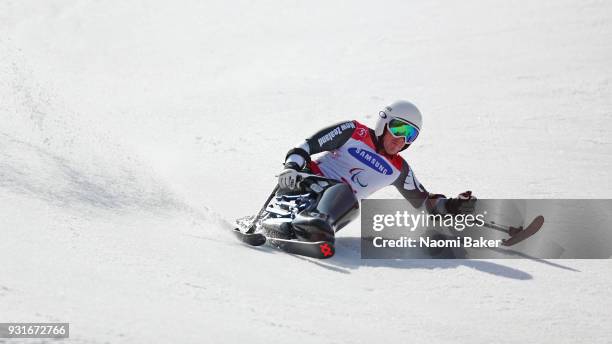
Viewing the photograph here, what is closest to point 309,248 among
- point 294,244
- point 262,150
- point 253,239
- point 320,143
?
point 294,244

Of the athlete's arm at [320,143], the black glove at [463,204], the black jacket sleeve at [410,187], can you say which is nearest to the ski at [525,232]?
the black glove at [463,204]

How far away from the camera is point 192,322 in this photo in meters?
3.35

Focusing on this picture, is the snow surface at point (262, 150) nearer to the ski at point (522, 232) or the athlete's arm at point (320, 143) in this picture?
the ski at point (522, 232)

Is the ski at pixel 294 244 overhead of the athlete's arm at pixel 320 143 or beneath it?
beneath

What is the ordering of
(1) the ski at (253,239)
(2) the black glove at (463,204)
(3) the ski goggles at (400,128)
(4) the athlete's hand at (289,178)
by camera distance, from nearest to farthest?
(1) the ski at (253,239)
(4) the athlete's hand at (289,178)
(2) the black glove at (463,204)
(3) the ski goggles at (400,128)

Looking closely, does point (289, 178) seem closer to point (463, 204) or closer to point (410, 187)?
point (410, 187)

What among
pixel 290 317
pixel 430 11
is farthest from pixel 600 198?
pixel 430 11

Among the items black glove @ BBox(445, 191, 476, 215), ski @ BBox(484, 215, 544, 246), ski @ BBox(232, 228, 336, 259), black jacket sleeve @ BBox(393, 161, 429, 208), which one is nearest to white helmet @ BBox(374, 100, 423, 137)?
black jacket sleeve @ BBox(393, 161, 429, 208)

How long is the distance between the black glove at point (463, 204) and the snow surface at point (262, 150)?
935 mm

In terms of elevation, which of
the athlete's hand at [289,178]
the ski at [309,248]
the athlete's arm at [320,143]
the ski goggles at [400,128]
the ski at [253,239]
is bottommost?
the ski at [309,248]

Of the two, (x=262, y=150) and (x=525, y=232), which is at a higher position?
(x=262, y=150)

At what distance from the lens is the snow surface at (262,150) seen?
375 cm

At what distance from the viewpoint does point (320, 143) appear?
6.36 m

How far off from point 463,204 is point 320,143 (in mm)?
1390
